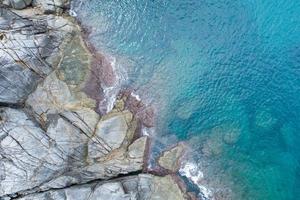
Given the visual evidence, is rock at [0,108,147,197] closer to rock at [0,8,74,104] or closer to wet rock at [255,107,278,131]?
rock at [0,8,74,104]

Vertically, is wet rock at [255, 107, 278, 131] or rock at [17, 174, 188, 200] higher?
wet rock at [255, 107, 278, 131]

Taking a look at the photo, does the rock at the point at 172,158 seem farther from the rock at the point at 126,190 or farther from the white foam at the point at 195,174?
the rock at the point at 126,190

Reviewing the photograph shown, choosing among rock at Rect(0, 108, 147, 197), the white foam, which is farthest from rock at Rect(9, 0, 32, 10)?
the white foam

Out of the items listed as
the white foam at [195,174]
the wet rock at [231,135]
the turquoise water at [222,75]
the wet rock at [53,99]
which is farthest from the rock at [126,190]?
the wet rock at [53,99]

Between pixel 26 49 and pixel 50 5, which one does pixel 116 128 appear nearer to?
pixel 26 49

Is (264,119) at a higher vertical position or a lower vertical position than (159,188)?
higher

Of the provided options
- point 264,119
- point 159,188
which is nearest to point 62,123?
point 159,188
